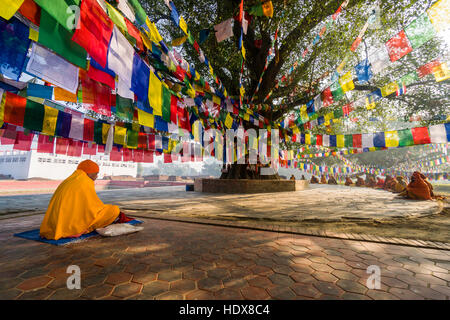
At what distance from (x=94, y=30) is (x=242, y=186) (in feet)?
28.5

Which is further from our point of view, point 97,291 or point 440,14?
point 440,14

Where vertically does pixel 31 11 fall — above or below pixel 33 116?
above

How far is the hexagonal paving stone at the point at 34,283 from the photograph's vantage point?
1668 mm

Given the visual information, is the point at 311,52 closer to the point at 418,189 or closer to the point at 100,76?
the point at 418,189

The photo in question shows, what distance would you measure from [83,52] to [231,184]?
27.6 ft

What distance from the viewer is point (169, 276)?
1.90 meters


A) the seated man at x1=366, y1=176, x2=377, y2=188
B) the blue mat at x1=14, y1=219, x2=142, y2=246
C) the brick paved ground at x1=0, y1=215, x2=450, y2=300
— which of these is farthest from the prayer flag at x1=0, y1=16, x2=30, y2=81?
the seated man at x1=366, y1=176, x2=377, y2=188

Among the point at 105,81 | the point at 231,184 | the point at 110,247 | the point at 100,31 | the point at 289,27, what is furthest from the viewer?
the point at 231,184

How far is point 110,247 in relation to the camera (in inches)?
104

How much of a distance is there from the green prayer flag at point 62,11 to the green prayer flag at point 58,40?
1.11ft

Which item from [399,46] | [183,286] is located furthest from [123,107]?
[399,46]
